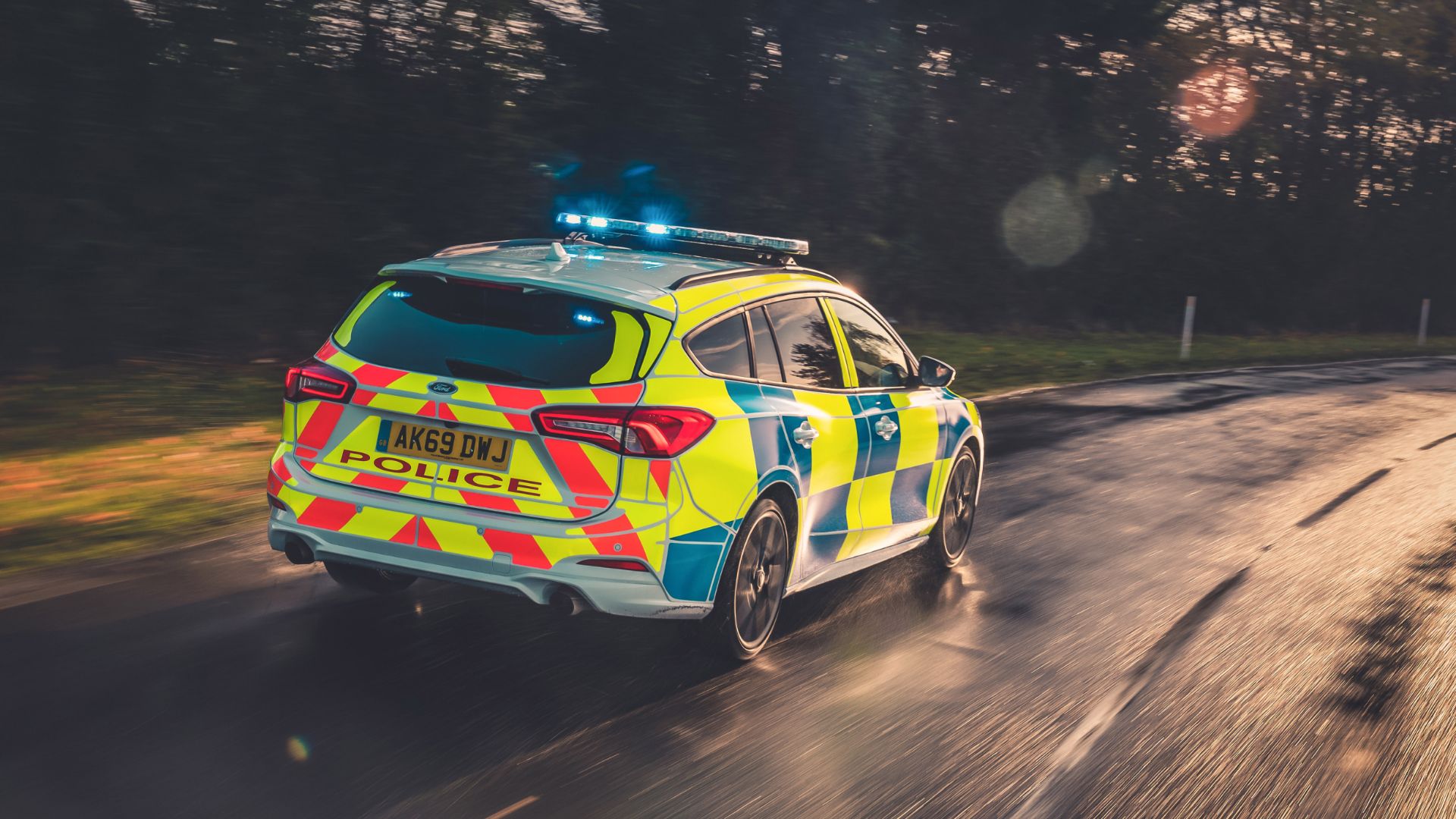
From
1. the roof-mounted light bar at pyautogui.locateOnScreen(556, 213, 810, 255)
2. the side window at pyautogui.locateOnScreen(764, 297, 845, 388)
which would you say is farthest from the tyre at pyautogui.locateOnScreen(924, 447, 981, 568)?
the roof-mounted light bar at pyautogui.locateOnScreen(556, 213, 810, 255)

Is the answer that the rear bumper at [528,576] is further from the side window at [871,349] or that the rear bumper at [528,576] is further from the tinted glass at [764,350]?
the side window at [871,349]

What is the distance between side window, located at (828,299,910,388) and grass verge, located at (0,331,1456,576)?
379cm

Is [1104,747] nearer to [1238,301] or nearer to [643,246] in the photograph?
[643,246]

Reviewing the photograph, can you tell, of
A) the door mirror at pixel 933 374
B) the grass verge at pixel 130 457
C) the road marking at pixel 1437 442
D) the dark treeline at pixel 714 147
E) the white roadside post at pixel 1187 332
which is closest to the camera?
the door mirror at pixel 933 374

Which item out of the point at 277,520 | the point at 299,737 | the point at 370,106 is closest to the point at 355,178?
the point at 370,106

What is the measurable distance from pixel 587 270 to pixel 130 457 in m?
5.81

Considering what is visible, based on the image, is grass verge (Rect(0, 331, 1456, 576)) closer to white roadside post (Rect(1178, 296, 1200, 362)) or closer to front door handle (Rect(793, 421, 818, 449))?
front door handle (Rect(793, 421, 818, 449))

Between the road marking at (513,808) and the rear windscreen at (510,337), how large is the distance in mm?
1536

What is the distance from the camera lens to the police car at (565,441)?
17.2ft

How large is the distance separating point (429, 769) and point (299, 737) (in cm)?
51

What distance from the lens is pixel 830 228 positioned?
23.0 meters

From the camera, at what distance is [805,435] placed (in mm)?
6164

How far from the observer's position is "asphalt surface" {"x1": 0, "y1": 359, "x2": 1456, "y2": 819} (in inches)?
179

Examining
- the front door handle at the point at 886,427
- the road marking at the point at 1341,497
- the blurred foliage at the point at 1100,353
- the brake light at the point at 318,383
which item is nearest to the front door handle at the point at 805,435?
the front door handle at the point at 886,427
